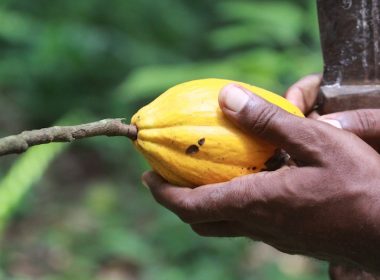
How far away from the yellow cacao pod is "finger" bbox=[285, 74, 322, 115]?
1.21 feet

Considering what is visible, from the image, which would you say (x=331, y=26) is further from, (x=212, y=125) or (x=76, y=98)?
(x=76, y=98)

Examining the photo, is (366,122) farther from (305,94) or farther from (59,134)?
(59,134)

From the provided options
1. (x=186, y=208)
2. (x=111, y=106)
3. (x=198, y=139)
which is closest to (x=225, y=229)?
(x=186, y=208)

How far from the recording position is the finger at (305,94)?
1.57m

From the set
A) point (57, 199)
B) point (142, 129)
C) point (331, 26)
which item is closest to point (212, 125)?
point (142, 129)

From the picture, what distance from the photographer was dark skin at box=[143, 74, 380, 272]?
1.11 meters

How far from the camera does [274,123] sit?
43.7 inches

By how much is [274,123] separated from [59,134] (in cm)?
38

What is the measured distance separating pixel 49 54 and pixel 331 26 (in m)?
3.78

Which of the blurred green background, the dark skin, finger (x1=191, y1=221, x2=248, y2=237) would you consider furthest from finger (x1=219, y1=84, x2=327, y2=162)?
the blurred green background

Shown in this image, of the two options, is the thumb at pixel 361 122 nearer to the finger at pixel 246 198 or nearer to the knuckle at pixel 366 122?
the knuckle at pixel 366 122

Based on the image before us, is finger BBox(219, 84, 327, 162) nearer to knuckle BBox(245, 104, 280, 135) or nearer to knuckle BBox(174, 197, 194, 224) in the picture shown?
knuckle BBox(245, 104, 280, 135)

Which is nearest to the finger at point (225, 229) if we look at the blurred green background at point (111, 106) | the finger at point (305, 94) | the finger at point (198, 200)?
the finger at point (198, 200)

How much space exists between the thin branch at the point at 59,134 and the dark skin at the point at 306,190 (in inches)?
7.5
